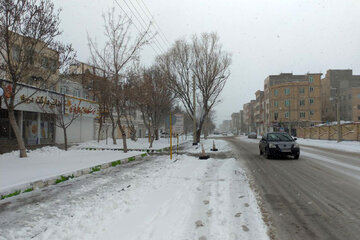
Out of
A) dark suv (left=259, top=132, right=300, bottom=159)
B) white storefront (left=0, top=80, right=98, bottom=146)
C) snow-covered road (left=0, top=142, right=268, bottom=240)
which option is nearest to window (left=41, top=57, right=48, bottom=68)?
white storefront (left=0, top=80, right=98, bottom=146)

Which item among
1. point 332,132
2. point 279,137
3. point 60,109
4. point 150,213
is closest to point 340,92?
point 332,132

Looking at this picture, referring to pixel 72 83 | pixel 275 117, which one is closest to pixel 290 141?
pixel 72 83

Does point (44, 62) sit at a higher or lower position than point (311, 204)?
higher

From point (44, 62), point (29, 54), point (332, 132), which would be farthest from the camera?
point (332, 132)

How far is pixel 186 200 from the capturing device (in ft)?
17.3

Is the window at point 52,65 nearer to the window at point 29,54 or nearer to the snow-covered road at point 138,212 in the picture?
the window at point 29,54

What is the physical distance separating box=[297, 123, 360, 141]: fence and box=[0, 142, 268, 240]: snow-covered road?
27137 millimetres

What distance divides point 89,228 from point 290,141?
12027 mm

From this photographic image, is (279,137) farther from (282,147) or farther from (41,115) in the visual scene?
(41,115)

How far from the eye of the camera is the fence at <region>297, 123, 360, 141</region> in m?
27.7

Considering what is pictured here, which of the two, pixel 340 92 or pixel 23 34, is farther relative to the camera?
pixel 340 92

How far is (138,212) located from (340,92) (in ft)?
284

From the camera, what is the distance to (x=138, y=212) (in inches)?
178

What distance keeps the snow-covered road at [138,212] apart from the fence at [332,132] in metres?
27.1
